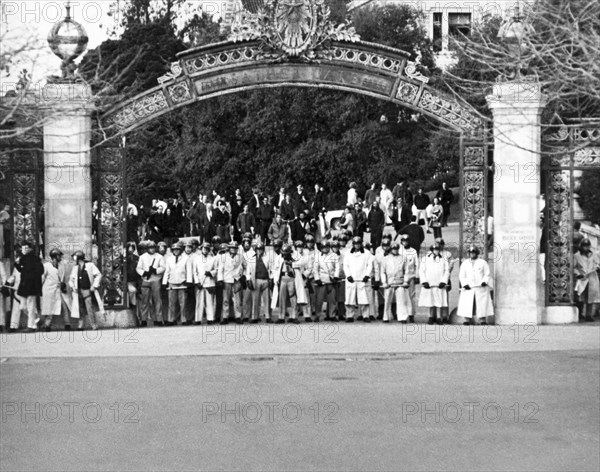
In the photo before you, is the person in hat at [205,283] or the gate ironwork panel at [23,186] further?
the person in hat at [205,283]

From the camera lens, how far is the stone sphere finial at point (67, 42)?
21391 mm

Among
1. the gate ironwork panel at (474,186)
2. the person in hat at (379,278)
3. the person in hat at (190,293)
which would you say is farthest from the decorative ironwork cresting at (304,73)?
the person in hat at (190,293)

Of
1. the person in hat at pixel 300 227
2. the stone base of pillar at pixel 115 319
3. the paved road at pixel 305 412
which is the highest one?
the person in hat at pixel 300 227

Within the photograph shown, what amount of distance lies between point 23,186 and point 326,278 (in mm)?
5253

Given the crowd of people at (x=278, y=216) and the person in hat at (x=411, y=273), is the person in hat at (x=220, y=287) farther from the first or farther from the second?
the crowd of people at (x=278, y=216)

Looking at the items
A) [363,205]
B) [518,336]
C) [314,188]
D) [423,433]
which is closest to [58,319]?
[518,336]

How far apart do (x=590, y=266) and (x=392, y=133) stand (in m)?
22.5

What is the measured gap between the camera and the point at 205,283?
22484mm

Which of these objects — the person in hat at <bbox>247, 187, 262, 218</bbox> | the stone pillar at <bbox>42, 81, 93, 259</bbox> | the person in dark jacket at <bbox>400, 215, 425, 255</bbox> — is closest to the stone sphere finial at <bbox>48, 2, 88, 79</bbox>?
the stone pillar at <bbox>42, 81, 93, 259</bbox>

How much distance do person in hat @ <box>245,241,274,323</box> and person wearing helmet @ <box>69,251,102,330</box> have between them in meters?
2.67

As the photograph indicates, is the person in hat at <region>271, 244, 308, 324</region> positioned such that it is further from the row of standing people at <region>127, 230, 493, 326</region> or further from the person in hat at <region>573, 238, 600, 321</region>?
the person in hat at <region>573, 238, 600, 321</region>

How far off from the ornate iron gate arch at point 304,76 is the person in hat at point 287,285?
8.87ft

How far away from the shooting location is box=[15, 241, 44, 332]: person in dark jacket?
20.9m

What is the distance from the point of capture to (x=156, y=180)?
4638 centimetres
